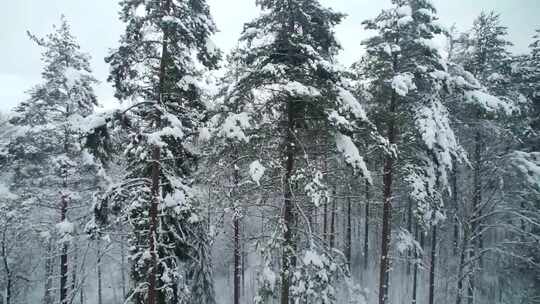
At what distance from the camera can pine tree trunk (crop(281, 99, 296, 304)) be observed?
1028cm

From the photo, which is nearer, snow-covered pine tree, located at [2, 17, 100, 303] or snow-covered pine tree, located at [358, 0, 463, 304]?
snow-covered pine tree, located at [358, 0, 463, 304]

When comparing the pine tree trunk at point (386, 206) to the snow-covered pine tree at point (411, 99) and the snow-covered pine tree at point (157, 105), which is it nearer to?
the snow-covered pine tree at point (411, 99)

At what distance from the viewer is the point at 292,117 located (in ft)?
35.9

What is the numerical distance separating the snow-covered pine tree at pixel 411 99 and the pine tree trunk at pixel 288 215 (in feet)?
12.6

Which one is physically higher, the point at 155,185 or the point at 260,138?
the point at 260,138

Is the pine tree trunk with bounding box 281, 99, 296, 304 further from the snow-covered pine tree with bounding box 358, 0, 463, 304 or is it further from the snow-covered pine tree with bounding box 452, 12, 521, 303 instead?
the snow-covered pine tree with bounding box 452, 12, 521, 303

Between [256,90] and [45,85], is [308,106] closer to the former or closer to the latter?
[256,90]

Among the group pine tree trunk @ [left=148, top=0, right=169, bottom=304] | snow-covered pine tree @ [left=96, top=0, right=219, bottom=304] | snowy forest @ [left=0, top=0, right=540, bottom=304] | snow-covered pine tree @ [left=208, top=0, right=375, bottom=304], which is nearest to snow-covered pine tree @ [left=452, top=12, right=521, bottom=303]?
snowy forest @ [left=0, top=0, right=540, bottom=304]

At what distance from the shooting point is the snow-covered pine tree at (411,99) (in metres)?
12.6

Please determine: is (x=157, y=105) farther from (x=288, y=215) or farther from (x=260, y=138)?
(x=288, y=215)

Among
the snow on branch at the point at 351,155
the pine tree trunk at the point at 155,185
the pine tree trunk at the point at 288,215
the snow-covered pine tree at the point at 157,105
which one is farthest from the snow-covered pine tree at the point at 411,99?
the pine tree trunk at the point at 155,185

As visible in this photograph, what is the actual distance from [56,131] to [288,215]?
1112 cm

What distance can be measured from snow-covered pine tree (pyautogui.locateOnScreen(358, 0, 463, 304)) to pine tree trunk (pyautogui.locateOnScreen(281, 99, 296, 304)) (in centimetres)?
384

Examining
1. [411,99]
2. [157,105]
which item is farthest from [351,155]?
[411,99]
